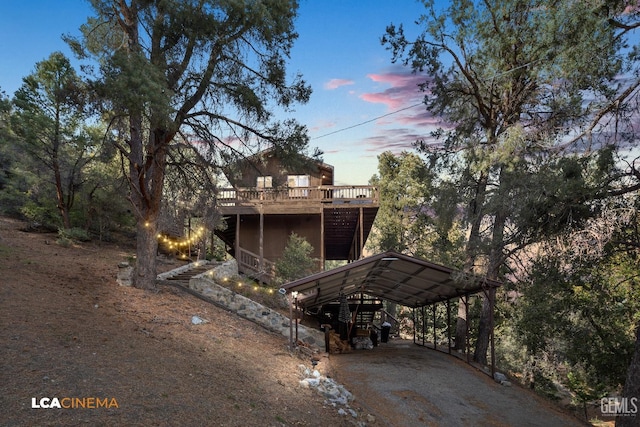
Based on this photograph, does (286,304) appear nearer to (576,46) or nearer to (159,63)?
(159,63)

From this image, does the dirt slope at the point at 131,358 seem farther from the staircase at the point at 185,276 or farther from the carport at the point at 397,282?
the carport at the point at 397,282

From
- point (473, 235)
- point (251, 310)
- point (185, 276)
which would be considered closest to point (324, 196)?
point (185, 276)

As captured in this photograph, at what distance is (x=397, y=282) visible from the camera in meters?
16.1

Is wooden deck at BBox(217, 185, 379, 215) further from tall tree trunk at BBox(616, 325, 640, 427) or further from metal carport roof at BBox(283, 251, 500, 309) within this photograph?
tall tree trunk at BBox(616, 325, 640, 427)

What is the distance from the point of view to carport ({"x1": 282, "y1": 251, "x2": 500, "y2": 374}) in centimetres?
1192

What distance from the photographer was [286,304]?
1780 cm

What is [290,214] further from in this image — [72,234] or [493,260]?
[493,260]

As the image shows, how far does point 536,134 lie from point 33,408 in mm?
12130

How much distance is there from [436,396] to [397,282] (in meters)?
6.73

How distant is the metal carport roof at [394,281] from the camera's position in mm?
11922

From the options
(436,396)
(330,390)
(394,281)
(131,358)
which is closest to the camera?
(131,358)

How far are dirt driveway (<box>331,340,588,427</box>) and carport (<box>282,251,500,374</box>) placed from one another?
5.22ft

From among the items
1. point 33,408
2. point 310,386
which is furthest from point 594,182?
point 33,408

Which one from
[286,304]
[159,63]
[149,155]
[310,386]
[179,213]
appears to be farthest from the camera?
[179,213]
